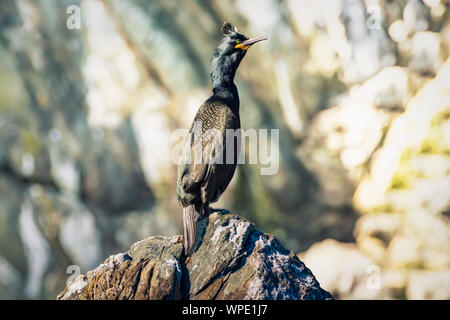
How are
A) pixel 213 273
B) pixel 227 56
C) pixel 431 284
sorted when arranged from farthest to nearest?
1. pixel 431 284
2. pixel 227 56
3. pixel 213 273

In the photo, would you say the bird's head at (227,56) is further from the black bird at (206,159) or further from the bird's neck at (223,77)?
the black bird at (206,159)

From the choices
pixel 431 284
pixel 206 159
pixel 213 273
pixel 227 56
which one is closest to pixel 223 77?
pixel 227 56

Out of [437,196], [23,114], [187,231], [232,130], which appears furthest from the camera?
[23,114]

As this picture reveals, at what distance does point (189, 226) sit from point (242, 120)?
13.7 feet

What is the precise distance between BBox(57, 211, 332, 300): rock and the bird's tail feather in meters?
0.06

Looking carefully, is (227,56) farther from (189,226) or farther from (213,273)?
(213,273)

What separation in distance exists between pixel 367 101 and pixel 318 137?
2.85ft

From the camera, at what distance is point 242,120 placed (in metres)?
7.33

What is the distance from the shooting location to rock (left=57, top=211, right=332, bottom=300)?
299 cm

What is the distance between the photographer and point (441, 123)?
6.93m

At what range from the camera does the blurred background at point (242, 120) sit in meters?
7.08

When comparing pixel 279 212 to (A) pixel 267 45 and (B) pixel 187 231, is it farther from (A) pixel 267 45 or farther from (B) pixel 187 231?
(B) pixel 187 231

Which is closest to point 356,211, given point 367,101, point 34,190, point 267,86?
point 367,101

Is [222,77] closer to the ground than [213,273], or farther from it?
farther from it
